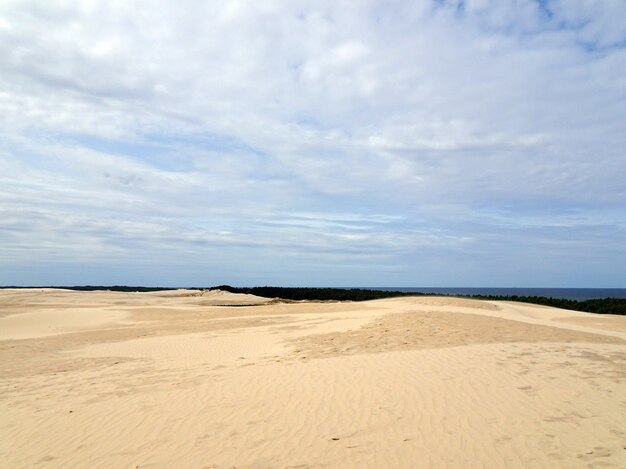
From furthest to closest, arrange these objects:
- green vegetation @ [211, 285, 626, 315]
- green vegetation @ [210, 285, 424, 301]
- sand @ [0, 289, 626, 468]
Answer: green vegetation @ [210, 285, 424, 301]
green vegetation @ [211, 285, 626, 315]
sand @ [0, 289, 626, 468]

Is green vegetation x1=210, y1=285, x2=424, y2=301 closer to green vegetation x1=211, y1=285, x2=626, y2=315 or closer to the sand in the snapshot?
green vegetation x1=211, y1=285, x2=626, y2=315

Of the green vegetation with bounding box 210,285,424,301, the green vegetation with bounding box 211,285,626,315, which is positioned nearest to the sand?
the green vegetation with bounding box 211,285,626,315

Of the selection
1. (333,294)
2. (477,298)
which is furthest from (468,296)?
Answer: (333,294)

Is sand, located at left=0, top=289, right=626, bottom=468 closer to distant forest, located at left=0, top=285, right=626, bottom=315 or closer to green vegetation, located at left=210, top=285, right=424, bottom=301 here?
distant forest, located at left=0, top=285, right=626, bottom=315

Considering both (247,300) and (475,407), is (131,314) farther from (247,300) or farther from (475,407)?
(475,407)

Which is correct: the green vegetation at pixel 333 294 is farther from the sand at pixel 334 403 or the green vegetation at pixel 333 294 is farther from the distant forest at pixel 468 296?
the sand at pixel 334 403

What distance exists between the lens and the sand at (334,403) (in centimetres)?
597

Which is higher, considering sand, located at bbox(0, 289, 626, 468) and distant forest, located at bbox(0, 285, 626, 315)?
Answer: distant forest, located at bbox(0, 285, 626, 315)

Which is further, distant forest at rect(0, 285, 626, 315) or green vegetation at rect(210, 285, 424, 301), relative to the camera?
green vegetation at rect(210, 285, 424, 301)

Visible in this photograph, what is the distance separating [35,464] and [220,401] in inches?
114

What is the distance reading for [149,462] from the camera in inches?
236

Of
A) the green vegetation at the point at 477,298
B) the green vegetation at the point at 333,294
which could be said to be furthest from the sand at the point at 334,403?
the green vegetation at the point at 333,294

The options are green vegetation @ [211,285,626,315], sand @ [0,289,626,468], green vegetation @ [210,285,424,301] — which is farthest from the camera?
green vegetation @ [210,285,424,301]

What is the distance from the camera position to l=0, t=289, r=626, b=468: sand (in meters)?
5.97
